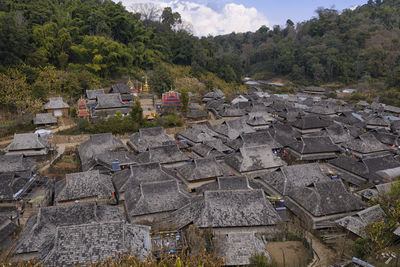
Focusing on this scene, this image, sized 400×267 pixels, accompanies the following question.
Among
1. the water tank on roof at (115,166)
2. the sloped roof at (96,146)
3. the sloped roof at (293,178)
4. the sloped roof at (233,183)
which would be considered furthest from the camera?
the sloped roof at (96,146)

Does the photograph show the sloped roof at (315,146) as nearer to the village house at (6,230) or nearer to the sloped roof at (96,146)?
the sloped roof at (96,146)

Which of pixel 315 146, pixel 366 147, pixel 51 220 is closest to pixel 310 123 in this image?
pixel 366 147

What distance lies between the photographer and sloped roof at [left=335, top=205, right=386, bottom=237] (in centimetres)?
1473

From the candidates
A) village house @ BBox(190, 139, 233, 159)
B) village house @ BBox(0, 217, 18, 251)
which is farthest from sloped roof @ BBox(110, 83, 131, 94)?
village house @ BBox(0, 217, 18, 251)

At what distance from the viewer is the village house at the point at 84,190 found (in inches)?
711

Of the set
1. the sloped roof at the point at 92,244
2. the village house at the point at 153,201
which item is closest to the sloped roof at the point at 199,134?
the village house at the point at 153,201

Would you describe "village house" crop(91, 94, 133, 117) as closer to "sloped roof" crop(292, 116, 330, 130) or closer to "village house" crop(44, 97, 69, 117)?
"village house" crop(44, 97, 69, 117)

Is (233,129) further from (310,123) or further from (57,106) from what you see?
(57,106)

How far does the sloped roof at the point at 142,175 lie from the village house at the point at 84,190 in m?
0.84

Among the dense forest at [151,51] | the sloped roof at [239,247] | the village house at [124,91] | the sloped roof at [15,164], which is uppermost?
the dense forest at [151,51]

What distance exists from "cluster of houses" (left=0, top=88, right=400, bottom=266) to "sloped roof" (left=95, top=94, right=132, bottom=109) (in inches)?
315

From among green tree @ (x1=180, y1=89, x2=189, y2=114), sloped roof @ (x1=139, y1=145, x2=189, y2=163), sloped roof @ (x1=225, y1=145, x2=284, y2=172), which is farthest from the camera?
green tree @ (x1=180, y1=89, x2=189, y2=114)

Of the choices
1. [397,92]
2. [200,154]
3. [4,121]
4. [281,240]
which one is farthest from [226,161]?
[397,92]

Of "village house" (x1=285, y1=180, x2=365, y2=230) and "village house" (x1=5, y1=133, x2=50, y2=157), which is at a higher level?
"village house" (x1=5, y1=133, x2=50, y2=157)
